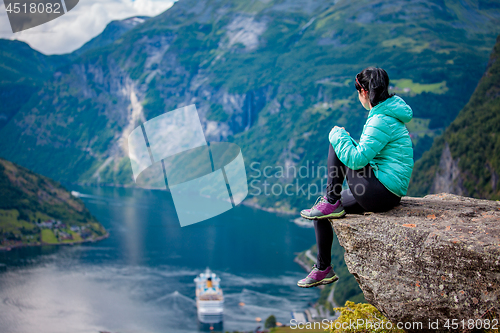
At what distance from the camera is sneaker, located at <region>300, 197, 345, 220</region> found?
16.2 feet

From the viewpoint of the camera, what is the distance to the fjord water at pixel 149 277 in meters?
61.0

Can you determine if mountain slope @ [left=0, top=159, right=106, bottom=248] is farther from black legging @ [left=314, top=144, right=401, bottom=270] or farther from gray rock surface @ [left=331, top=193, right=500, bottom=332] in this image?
gray rock surface @ [left=331, top=193, right=500, bottom=332]

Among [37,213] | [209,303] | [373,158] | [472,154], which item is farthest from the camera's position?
[37,213]

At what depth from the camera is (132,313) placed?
62.7 metres

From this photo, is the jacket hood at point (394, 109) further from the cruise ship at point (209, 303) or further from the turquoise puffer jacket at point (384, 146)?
the cruise ship at point (209, 303)

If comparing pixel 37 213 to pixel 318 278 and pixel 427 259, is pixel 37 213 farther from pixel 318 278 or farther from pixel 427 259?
pixel 427 259

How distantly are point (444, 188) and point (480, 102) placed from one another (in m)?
34.2

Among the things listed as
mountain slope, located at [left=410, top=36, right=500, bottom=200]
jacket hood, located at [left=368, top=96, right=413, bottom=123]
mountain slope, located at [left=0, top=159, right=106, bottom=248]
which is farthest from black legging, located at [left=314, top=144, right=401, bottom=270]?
mountain slope, located at [left=0, top=159, right=106, bottom=248]

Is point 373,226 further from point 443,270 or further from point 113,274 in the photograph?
point 113,274

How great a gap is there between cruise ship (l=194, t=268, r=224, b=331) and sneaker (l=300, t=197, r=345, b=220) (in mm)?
61296

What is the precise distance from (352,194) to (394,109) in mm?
1117

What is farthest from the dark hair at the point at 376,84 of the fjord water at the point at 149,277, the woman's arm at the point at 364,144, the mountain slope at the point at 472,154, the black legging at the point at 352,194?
the mountain slope at the point at 472,154

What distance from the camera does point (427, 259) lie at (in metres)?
4.31

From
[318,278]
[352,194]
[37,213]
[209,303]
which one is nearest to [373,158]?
[352,194]
